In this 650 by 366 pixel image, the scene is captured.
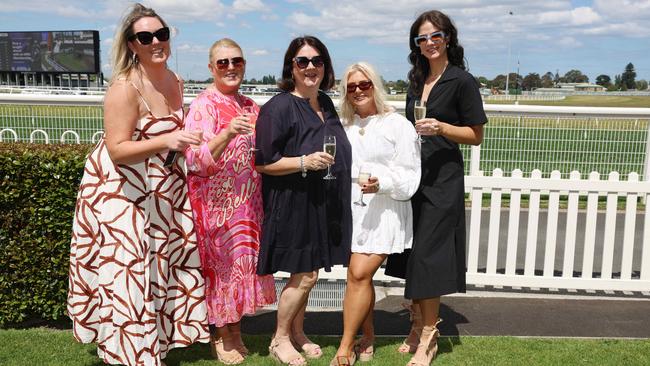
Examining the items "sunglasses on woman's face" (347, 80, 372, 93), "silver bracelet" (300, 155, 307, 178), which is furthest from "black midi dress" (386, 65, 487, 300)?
"silver bracelet" (300, 155, 307, 178)

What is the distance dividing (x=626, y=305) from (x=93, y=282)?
15.3 ft

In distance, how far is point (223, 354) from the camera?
4.28 meters

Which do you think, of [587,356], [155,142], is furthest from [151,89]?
[587,356]

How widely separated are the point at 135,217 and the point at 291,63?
1.34 m

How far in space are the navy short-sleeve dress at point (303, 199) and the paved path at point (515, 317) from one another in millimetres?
1236

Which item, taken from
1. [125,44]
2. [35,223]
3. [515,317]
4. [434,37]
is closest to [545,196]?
[515,317]

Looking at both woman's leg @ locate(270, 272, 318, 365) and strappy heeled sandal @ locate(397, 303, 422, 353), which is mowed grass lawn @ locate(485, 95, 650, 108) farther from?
woman's leg @ locate(270, 272, 318, 365)

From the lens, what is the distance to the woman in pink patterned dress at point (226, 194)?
12.2ft

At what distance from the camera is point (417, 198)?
13.1 feet

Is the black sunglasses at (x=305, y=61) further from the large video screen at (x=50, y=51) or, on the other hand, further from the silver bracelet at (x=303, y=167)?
the large video screen at (x=50, y=51)

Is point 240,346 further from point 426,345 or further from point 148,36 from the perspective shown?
point 148,36

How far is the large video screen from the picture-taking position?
98.4 m

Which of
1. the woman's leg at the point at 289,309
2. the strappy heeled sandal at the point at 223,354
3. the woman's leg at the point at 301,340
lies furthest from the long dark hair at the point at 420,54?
the strappy heeled sandal at the point at 223,354

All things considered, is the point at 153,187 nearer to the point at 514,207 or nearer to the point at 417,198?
the point at 417,198
